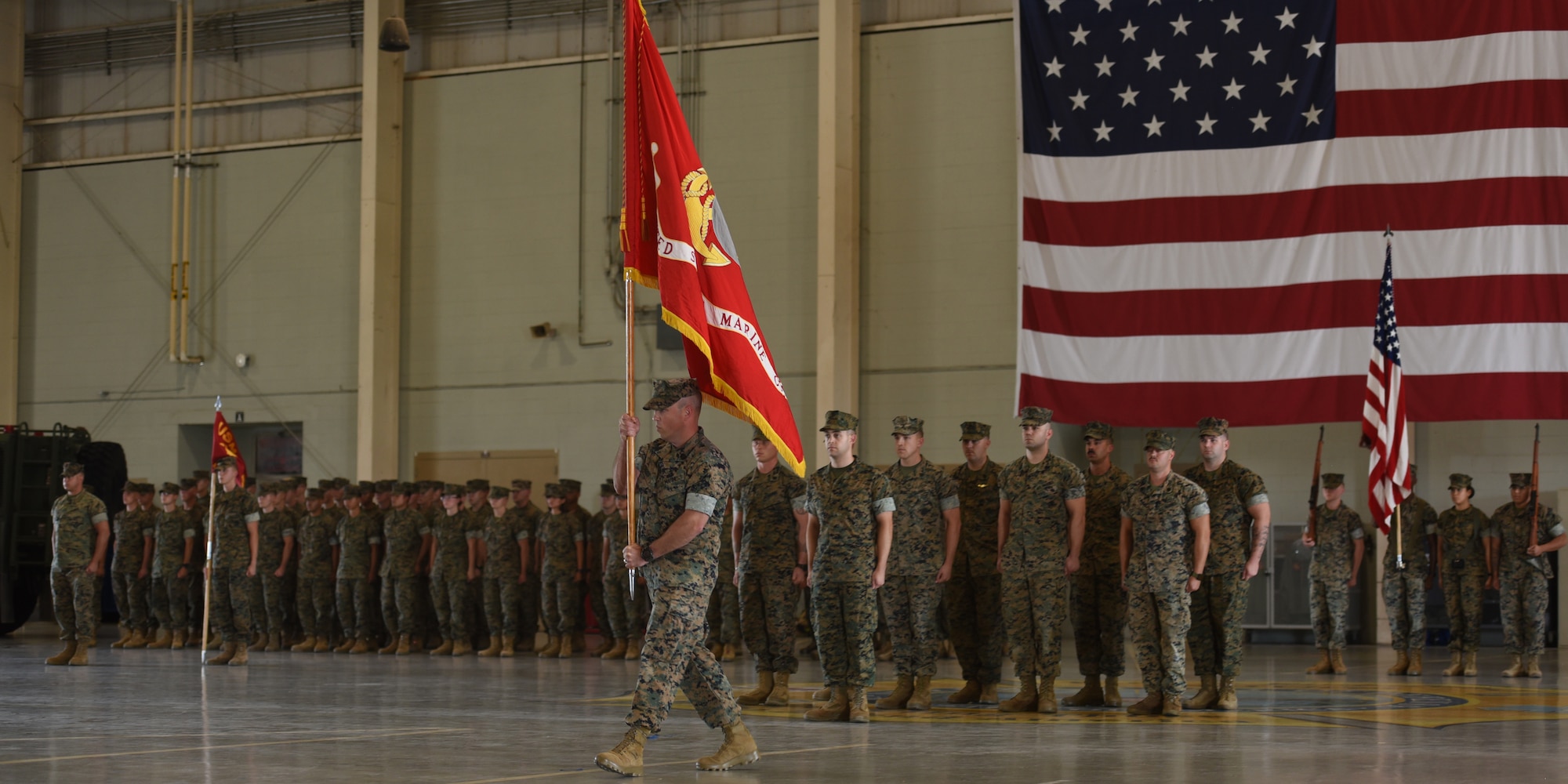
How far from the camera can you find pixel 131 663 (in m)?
13.0

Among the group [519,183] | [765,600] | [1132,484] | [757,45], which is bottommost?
[765,600]

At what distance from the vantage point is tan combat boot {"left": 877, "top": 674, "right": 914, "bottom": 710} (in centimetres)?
878

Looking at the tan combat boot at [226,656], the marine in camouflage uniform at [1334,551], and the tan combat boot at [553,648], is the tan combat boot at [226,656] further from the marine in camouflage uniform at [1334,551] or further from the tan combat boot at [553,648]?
the marine in camouflage uniform at [1334,551]

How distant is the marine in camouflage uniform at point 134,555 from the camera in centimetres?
1639

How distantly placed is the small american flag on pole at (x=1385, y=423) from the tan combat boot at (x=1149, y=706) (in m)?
3.51

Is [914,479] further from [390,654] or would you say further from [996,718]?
[390,654]

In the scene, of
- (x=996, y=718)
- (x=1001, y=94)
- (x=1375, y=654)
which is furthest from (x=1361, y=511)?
(x=996, y=718)

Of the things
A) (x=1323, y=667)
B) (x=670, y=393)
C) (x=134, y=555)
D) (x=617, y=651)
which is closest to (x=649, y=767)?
(x=670, y=393)

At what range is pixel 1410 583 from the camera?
12328 mm

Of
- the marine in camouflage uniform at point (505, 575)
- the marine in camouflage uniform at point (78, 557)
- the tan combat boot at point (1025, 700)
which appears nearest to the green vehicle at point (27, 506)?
the marine in camouflage uniform at point (78, 557)

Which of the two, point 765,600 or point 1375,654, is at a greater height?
point 765,600

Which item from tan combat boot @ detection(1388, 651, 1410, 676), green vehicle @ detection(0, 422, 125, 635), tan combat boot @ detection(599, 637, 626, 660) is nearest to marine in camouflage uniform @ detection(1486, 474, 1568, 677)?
tan combat boot @ detection(1388, 651, 1410, 676)

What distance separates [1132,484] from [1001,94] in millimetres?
9120

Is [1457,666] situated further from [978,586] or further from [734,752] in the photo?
[734,752]
